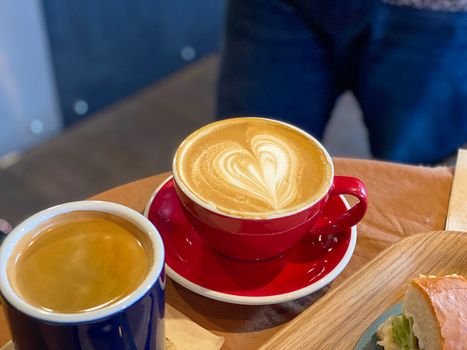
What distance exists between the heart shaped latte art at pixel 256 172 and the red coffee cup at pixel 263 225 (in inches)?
0.9

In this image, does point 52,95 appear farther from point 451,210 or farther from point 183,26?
point 451,210

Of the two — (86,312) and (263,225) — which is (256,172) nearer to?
(263,225)

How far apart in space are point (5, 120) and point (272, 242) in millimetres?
1197

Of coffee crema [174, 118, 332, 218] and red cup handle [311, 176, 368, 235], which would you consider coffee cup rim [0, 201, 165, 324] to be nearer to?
coffee crema [174, 118, 332, 218]

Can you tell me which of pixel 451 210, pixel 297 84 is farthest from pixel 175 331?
pixel 297 84

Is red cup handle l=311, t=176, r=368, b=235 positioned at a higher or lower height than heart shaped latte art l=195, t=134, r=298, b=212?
lower

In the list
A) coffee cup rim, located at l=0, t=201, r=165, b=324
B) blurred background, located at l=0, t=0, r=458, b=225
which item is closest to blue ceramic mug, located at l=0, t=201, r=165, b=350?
coffee cup rim, located at l=0, t=201, r=165, b=324

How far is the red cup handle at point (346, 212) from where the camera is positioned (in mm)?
655

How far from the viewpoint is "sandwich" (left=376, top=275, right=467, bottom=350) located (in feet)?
1.83

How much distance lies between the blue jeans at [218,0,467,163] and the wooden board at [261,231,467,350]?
0.49 meters

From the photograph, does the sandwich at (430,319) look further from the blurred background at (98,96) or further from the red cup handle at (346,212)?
the blurred background at (98,96)

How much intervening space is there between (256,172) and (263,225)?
9 centimetres

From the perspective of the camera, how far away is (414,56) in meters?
1.12

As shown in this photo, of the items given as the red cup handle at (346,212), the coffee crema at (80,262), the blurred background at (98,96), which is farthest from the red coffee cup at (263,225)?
the blurred background at (98,96)
